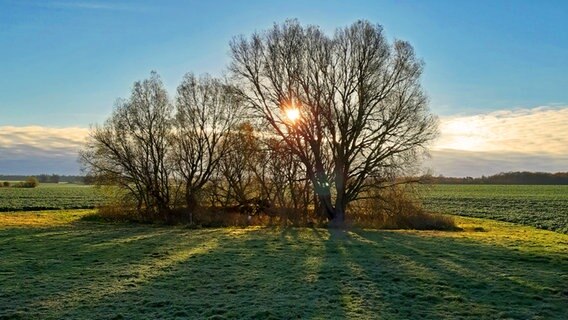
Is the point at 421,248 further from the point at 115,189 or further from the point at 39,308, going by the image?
the point at 115,189

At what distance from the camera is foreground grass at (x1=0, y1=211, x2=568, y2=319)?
11.2 metres

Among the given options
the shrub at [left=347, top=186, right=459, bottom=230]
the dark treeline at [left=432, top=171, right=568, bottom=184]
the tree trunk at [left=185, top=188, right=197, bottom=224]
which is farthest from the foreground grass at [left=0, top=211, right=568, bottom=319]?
the dark treeline at [left=432, top=171, right=568, bottom=184]

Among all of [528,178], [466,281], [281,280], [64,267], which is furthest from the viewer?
[528,178]

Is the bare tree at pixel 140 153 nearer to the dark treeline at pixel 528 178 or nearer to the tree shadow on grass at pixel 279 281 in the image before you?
Answer: the tree shadow on grass at pixel 279 281

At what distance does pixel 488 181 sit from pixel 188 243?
15217cm

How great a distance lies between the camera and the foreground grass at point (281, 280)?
11.2m

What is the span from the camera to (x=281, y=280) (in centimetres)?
1452

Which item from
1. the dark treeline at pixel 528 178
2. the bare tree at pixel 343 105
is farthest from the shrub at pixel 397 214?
the dark treeline at pixel 528 178

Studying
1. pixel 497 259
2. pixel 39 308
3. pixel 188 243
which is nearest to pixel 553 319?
pixel 497 259

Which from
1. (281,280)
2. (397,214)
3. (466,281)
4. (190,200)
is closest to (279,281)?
(281,280)

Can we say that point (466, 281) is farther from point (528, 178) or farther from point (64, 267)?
point (528, 178)

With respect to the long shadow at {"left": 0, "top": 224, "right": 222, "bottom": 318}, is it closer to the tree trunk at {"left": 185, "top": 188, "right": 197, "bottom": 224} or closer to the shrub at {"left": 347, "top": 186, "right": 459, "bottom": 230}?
the tree trunk at {"left": 185, "top": 188, "right": 197, "bottom": 224}

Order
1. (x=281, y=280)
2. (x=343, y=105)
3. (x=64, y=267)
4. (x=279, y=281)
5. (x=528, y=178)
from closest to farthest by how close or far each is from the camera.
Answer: (x=279, y=281), (x=281, y=280), (x=64, y=267), (x=343, y=105), (x=528, y=178)

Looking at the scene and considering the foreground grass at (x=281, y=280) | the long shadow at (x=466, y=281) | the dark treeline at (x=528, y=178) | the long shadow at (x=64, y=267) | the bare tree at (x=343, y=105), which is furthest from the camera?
the dark treeline at (x=528, y=178)
